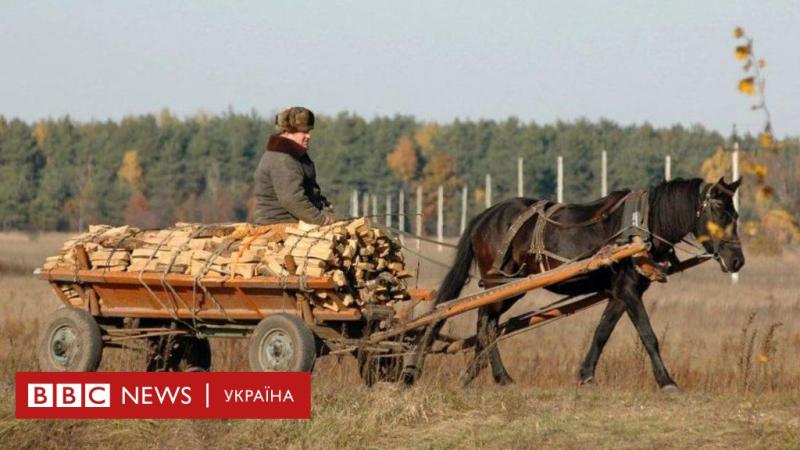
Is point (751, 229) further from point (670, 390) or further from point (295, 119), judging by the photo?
point (295, 119)

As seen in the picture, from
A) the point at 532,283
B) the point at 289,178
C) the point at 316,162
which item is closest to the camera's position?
the point at 532,283

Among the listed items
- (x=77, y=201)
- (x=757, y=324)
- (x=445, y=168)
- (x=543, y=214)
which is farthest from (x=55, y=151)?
(x=543, y=214)

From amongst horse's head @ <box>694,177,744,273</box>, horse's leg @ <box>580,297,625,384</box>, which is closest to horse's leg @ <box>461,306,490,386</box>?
horse's leg @ <box>580,297,625,384</box>

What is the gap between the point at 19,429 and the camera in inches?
368

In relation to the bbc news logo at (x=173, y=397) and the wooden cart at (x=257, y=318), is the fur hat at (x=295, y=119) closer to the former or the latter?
the wooden cart at (x=257, y=318)

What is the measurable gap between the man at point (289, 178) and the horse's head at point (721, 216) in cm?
287

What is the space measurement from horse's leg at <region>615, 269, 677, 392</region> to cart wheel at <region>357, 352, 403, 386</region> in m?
1.83

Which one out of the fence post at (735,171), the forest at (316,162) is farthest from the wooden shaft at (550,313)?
the forest at (316,162)

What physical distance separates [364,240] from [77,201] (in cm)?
9939

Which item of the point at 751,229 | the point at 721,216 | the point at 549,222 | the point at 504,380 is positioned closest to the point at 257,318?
the point at 504,380

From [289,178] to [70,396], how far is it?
98.5 inches

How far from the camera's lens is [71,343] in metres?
11.7

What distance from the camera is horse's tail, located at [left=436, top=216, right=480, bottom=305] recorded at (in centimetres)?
1291

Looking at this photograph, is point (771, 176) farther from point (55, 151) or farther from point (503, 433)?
point (55, 151)
